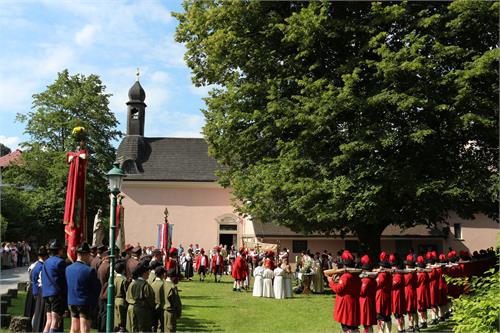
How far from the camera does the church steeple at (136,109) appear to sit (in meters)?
52.7

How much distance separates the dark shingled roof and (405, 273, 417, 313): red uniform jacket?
36575 mm

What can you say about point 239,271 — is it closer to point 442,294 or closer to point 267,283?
point 267,283

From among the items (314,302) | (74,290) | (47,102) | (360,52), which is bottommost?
(314,302)

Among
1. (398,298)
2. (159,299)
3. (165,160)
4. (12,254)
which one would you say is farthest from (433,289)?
(165,160)

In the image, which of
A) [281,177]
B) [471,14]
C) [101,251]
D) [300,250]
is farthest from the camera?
[300,250]

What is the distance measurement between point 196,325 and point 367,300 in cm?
515

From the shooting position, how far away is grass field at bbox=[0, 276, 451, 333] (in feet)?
46.8

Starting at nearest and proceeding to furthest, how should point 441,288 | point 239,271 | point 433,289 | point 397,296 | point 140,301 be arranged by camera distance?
point 140,301, point 397,296, point 433,289, point 441,288, point 239,271

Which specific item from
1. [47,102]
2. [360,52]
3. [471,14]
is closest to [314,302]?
[360,52]

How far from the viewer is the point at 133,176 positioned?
163 feet

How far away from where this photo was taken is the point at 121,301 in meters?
10.6

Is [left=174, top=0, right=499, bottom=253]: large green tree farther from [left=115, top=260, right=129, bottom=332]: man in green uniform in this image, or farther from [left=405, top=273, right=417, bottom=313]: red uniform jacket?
[left=115, top=260, right=129, bottom=332]: man in green uniform

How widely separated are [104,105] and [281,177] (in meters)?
30.2

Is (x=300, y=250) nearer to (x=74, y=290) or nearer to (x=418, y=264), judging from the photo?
(x=418, y=264)
